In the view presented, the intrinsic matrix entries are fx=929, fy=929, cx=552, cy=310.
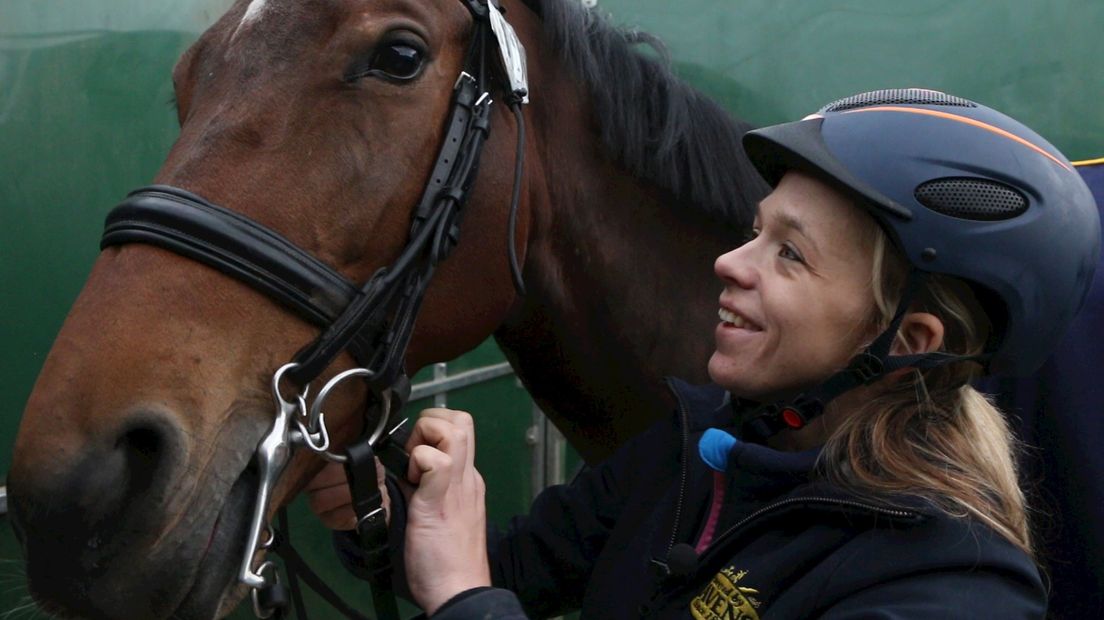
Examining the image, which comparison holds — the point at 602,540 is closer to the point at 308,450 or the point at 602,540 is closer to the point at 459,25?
the point at 308,450

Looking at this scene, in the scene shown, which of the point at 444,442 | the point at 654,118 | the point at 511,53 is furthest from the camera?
the point at 654,118

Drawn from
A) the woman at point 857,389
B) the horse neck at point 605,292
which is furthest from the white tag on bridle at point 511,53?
the woman at point 857,389

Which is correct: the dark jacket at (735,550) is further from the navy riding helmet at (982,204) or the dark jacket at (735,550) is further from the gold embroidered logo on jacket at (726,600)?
the navy riding helmet at (982,204)

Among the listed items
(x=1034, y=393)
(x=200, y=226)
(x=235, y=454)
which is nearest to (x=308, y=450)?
(x=235, y=454)

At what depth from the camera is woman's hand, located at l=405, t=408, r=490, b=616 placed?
1292 mm

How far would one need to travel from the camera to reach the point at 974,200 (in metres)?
1.41

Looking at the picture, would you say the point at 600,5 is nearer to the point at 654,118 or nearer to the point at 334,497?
the point at 654,118

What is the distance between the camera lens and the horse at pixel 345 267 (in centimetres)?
129

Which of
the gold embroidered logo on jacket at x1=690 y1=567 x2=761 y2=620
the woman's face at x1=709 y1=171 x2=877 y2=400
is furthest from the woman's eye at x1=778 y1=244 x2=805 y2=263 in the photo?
the gold embroidered logo on jacket at x1=690 y1=567 x2=761 y2=620

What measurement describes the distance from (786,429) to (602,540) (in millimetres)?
483

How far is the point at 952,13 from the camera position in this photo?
3.16 m

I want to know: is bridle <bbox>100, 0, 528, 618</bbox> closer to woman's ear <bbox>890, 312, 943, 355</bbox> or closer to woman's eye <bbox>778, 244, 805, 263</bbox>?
woman's eye <bbox>778, 244, 805, 263</bbox>

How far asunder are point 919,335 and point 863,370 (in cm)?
13

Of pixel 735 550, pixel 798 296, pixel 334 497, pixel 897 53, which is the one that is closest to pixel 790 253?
pixel 798 296
